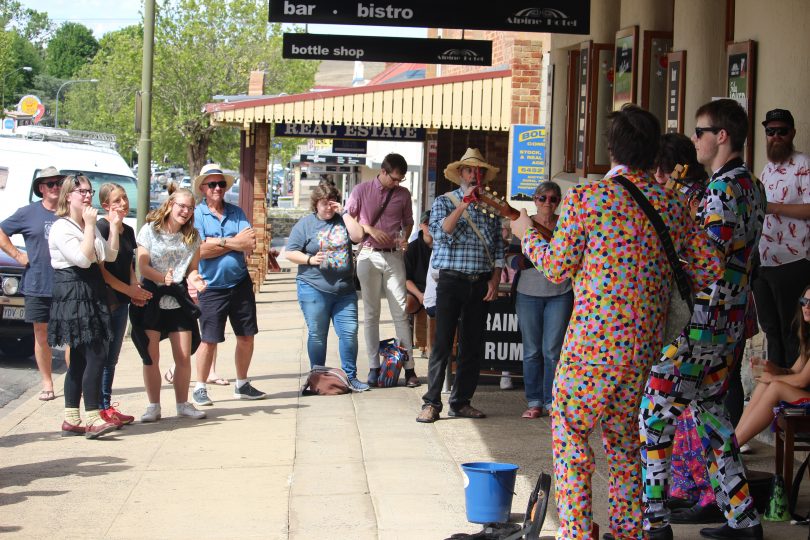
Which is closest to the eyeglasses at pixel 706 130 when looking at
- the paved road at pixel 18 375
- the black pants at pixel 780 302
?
the black pants at pixel 780 302

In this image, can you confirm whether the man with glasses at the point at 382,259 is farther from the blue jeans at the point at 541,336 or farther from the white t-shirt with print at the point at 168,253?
the white t-shirt with print at the point at 168,253

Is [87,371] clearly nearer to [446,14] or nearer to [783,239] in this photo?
[446,14]

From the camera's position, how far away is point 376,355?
10.8 meters

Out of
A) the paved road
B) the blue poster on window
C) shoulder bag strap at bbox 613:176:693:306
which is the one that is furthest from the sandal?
the blue poster on window

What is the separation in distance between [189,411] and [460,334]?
2.18 metres

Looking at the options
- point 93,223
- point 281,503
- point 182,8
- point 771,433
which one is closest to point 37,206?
point 93,223

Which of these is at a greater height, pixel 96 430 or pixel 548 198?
pixel 548 198

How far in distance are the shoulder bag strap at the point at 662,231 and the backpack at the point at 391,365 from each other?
18.6 feet

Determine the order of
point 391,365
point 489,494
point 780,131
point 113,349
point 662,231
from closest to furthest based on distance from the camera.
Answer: point 662,231 < point 489,494 < point 780,131 < point 113,349 < point 391,365

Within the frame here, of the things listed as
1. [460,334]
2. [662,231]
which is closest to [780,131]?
[662,231]

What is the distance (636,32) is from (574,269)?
5913mm

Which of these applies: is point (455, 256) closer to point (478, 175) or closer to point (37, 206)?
point (478, 175)

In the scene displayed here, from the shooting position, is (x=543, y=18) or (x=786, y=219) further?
(x=543, y=18)

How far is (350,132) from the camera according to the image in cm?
2002
